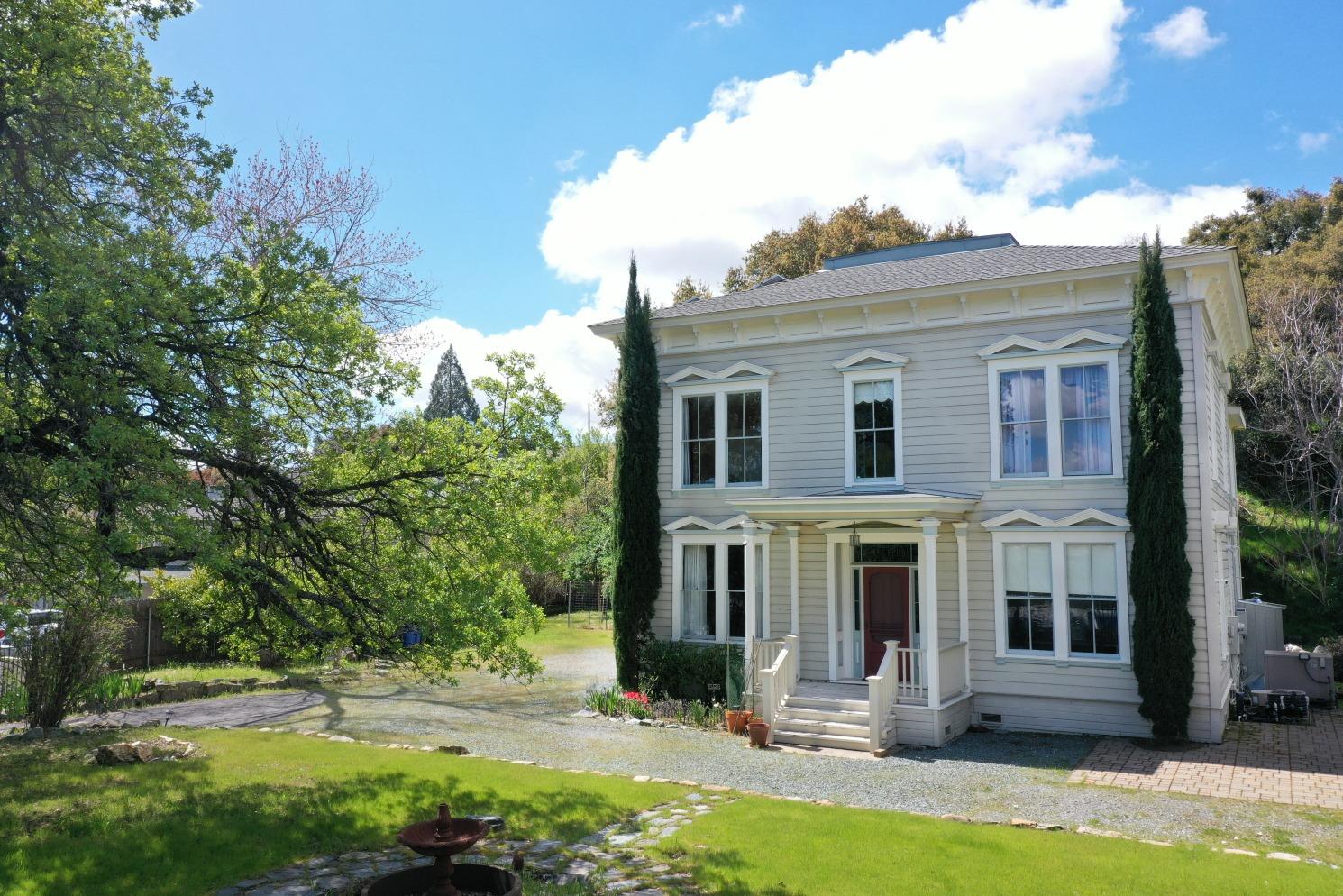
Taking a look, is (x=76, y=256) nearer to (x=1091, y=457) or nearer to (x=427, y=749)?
(x=427, y=749)

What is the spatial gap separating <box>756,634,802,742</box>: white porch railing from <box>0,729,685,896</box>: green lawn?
400cm

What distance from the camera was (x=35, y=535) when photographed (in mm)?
8242

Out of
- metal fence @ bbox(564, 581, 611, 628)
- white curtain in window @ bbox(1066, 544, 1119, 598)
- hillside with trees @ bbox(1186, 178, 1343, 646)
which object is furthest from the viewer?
metal fence @ bbox(564, 581, 611, 628)

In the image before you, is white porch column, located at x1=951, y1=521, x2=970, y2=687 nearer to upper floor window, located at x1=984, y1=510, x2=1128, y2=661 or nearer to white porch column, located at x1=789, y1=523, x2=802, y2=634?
upper floor window, located at x1=984, y1=510, x2=1128, y2=661

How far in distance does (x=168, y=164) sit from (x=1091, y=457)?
13.6 metres

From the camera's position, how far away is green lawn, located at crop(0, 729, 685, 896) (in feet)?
23.8

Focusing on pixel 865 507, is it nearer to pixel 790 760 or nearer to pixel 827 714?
pixel 827 714

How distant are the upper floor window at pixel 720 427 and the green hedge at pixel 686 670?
3119mm

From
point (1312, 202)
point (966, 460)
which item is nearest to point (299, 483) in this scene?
point (966, 460)

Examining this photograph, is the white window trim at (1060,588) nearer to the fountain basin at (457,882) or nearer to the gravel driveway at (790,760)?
the gravel driveway at (790,760)

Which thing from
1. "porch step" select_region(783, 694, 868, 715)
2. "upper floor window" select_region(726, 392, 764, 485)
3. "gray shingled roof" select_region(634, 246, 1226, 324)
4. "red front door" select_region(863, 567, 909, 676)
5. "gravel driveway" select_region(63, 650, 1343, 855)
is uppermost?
"gray shingled roof" select_region(634, 246, 1226, 324)

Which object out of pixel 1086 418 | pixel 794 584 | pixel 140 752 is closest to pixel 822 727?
pixel 794 584

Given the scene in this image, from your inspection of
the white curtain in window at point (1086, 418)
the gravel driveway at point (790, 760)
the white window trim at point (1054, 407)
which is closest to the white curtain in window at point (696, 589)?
the gravel driveway at point (790, 760)

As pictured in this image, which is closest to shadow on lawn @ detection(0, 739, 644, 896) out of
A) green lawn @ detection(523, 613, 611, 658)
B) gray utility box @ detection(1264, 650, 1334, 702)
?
green lawn @ detection(523, 613, 611, 658)
